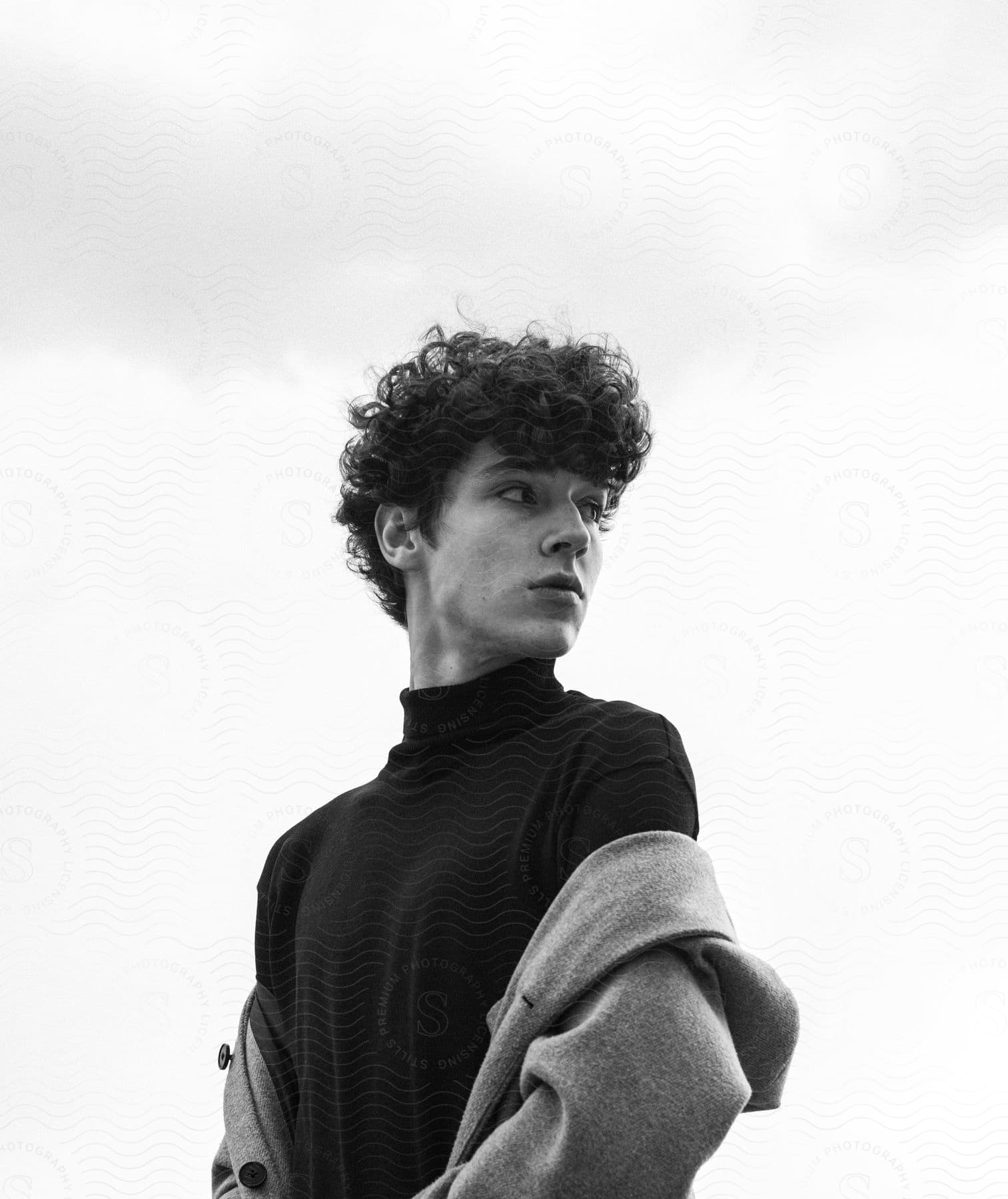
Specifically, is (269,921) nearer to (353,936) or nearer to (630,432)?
(353,936)

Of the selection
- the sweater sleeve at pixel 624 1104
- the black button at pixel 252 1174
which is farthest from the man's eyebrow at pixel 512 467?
the black button at pixel 252 1174

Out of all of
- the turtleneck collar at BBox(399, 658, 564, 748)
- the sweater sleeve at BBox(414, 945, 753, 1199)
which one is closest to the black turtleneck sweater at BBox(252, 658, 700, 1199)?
the turtleneck collar at BBox(399, 658, 564, 748)

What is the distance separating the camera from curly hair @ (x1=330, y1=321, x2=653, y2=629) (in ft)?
4.62

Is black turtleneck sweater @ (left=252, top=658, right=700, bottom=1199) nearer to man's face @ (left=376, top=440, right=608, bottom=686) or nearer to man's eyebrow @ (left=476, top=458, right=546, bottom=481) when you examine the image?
man's face @ (left=376, top=440, right=608, bottom=686)

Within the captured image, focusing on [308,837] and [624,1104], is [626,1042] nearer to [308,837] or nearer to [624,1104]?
[624,1104]

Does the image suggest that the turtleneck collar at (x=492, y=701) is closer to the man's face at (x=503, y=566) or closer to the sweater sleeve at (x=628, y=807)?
the man's face at (x=503, y=566)

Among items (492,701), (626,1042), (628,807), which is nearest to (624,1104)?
(626,1042)

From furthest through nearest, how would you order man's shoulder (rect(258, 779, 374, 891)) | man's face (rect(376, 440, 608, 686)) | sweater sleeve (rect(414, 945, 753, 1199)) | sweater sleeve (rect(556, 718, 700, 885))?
1. man's shoulder (rect(258, 779, 374, 891))
2. man's face (rect(376, 440, 608, 686))
3. sweater sleeve (rect(556, 718, 700, 885))
4. sweater sleeve (rect(414, 945, 753, 1199))

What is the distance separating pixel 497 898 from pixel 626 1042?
220 millimetres

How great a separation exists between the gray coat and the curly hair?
43 cm

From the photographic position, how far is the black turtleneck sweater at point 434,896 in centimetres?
121

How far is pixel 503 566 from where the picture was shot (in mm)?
1336

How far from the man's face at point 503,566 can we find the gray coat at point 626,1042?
252 millimetres

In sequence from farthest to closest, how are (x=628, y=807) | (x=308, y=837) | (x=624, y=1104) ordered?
1. (x=308, y=837)
2. (x=628, y=807)
3. (x=624, y=1104)
